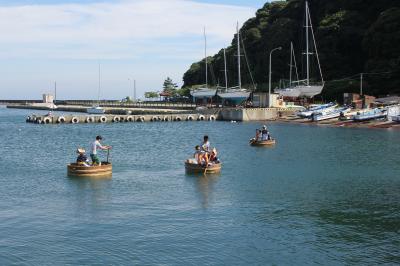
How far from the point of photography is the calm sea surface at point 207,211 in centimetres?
2403

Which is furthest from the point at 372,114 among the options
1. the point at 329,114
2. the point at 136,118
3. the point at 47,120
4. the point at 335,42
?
the point at 47,120

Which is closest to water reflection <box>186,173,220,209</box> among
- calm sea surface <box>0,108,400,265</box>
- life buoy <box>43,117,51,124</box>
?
calm sea surface <box>0,108,400,265</box>

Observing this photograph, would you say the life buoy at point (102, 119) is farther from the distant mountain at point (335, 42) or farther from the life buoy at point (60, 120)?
the distant mountain at point (335, 42)

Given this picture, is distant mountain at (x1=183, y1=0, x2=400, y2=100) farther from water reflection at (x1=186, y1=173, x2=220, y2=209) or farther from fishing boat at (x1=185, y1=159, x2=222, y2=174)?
water reflection at (x1=186, y1=173, x2=220, y2=209)

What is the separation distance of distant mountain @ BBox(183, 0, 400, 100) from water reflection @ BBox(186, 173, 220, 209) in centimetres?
8045

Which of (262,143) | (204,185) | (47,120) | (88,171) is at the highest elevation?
(47,120)

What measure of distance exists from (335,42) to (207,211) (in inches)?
4248

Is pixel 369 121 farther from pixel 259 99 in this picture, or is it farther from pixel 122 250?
pixel 122 250

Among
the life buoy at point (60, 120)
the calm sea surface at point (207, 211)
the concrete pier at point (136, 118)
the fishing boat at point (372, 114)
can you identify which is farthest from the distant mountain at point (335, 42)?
the calm sea surface at point (207, 211)

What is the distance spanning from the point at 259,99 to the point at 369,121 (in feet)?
96.5

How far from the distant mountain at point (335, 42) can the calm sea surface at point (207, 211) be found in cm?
6150

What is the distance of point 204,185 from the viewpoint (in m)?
39.7

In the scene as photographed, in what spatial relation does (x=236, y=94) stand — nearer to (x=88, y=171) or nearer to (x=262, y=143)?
(x=262, y=143)

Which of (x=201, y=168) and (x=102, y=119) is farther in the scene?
(x=102, y=119)
